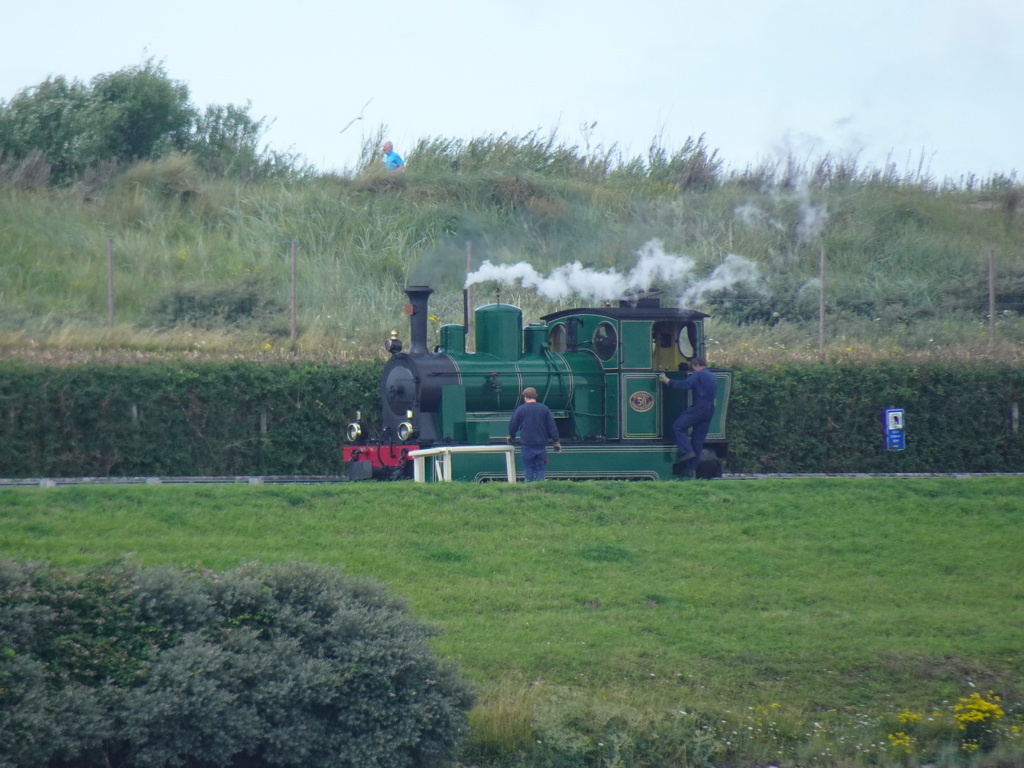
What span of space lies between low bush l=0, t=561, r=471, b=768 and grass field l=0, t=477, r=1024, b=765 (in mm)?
1449

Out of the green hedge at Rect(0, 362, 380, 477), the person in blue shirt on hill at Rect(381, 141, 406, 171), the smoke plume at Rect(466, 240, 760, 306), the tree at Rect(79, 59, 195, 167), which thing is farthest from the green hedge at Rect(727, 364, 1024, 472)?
the tree at Rect(79, 59, 195, 167)

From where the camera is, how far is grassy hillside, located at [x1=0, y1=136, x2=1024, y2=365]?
23094 millimetres

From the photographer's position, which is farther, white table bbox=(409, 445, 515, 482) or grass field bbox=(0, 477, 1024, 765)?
white table bbox=(409, 445, 515, 482)

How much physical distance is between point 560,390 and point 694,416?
191 centimetres

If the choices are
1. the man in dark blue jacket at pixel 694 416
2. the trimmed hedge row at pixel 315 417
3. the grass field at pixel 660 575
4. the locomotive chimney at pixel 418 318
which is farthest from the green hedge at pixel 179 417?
the man in dark blue jacket at pixel 694 416

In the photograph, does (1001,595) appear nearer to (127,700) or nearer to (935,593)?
(935,593)

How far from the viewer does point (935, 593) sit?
10.7 m

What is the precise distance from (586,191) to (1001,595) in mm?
24583

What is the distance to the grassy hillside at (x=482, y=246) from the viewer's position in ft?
75.8

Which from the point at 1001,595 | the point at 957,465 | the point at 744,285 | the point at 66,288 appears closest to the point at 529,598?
the point at 1001,595

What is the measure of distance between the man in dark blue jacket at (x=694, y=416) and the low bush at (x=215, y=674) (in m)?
8.85

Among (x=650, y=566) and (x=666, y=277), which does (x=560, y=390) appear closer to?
(x=650, y=566)

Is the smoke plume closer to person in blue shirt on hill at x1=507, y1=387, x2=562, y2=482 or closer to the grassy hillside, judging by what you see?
the grassy hillside

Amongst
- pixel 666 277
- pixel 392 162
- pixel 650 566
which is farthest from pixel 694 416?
pixel 392 162
